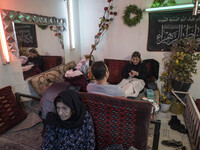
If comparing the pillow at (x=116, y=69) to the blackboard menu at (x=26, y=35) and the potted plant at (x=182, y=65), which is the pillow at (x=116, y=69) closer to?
the potted plant at (x=182, y=65)

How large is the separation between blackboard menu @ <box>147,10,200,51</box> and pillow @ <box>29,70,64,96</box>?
7.41 ft

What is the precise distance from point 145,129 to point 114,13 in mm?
2776

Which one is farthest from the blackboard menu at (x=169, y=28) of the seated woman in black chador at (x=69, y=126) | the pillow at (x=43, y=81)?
the seated woman in black chador at (x=69, y=126)

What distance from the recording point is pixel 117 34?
349 cm

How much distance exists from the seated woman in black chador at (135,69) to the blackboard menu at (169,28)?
1.90ft

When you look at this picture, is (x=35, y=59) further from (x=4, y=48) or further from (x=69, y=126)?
(x=69, y=126)

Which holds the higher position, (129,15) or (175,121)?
(129,15)

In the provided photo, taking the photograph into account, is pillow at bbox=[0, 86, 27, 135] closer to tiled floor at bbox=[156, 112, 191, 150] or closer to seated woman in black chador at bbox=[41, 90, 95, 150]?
seated woman in black chador at bbox=[41, 90, 95, 150]

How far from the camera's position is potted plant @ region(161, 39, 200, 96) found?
2615mm

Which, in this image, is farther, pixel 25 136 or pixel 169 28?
pixel 169 28

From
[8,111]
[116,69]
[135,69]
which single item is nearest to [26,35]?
[8,111]

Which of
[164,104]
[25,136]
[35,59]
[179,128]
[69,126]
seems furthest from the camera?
[164,104]

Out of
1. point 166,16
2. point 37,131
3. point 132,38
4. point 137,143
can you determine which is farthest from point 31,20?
point 166,16

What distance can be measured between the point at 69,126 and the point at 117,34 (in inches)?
110
